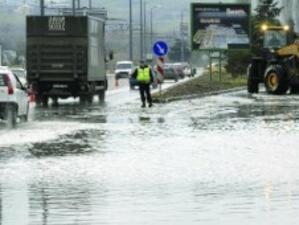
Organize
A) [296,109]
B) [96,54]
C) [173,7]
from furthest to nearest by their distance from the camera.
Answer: [173,7]
[96,54]
[296,109]

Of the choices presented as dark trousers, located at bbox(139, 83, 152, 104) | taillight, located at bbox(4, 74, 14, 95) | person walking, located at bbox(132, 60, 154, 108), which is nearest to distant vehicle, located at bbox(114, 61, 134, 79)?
person walking, located at bbox(132, 60, 154, 108)

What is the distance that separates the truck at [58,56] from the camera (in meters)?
35.0

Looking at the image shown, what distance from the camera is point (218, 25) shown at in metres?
57.2

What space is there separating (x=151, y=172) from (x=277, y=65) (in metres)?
30.9

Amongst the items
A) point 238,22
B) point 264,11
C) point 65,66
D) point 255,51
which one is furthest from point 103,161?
point 264,11

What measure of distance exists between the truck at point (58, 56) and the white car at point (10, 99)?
33.5ft

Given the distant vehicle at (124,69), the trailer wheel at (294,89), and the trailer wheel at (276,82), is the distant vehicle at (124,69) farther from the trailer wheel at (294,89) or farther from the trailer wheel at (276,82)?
the trailer wheel at (276,82)

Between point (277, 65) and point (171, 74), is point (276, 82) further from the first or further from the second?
point (171, 74)

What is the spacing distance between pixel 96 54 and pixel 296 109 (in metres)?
10.7

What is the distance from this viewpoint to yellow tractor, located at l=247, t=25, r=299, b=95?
42781mm

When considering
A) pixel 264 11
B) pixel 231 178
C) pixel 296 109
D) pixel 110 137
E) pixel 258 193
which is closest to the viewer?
pixel 258 193

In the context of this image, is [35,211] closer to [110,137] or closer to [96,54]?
[110,137]

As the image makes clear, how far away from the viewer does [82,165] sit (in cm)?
1434

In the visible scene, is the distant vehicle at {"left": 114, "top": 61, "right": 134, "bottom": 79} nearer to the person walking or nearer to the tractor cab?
the tractor cab
